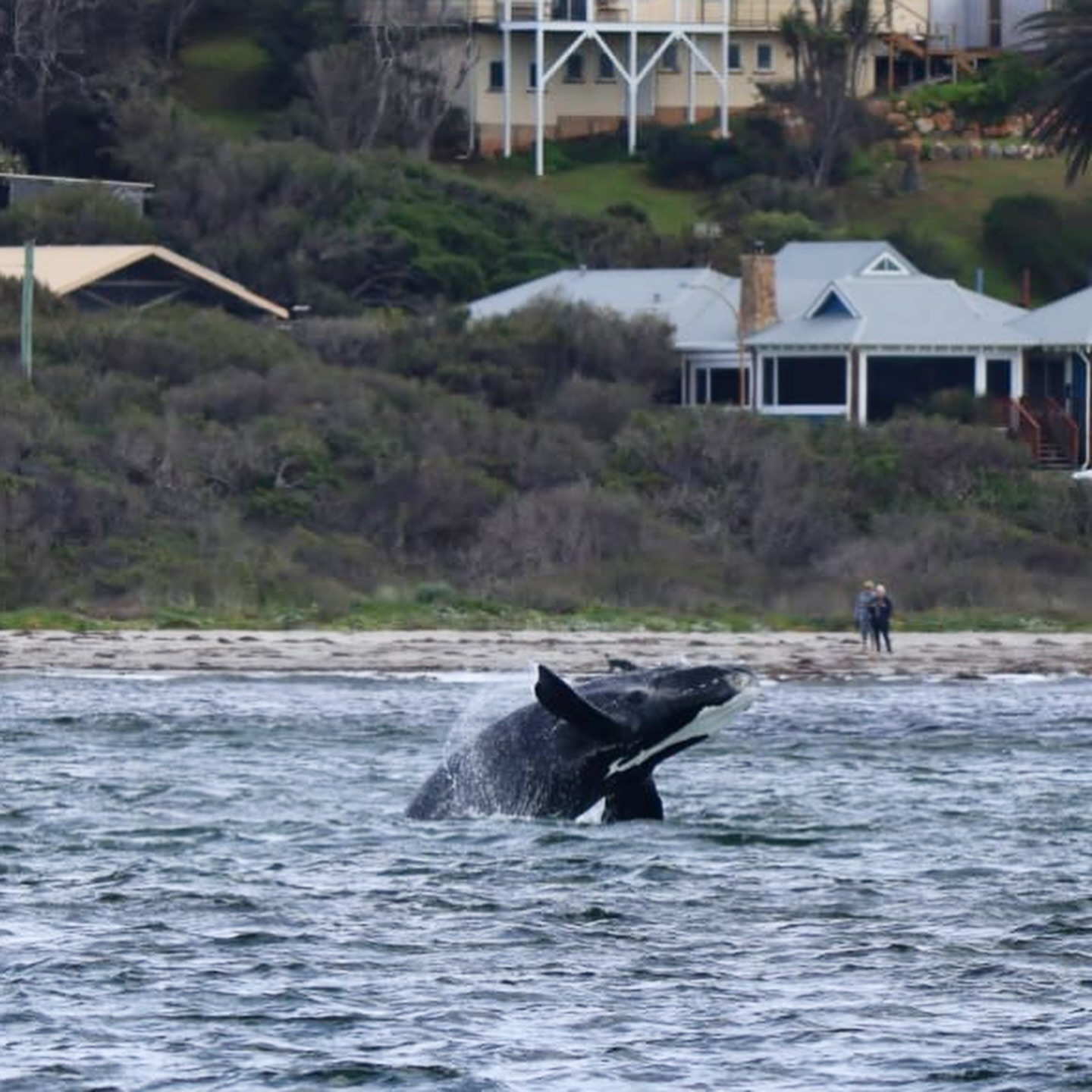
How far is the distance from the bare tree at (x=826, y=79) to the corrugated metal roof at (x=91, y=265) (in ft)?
73.9

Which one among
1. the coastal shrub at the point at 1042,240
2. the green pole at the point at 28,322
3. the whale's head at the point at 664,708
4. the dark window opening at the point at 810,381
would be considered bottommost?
the whale's head at the point at 664,708

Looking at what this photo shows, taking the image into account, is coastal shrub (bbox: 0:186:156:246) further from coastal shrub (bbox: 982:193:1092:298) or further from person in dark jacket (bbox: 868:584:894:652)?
person in dark jacket (bbox: 868:584:894:652)

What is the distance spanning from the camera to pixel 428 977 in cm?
1897

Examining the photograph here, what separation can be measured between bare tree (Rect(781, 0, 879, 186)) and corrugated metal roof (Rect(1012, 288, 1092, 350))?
70.4ft

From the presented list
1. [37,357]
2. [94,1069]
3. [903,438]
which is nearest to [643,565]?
[903,438]

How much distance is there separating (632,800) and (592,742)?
1247mm

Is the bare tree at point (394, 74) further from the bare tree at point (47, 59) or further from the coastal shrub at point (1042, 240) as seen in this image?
the coastal shrub at point (1042, 240)

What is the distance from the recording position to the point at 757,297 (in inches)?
2458

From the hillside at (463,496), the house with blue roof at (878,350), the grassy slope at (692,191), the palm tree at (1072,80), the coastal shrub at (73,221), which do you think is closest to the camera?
the hillside at (463,496)

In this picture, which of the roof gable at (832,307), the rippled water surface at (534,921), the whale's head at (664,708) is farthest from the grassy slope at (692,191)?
the whale's head at (664,708)

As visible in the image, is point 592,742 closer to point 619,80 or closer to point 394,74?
point 394,74

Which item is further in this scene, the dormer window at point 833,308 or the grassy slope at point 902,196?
the grassy slope at point 902,196

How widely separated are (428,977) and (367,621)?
75.4 ft

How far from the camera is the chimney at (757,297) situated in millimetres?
62250
